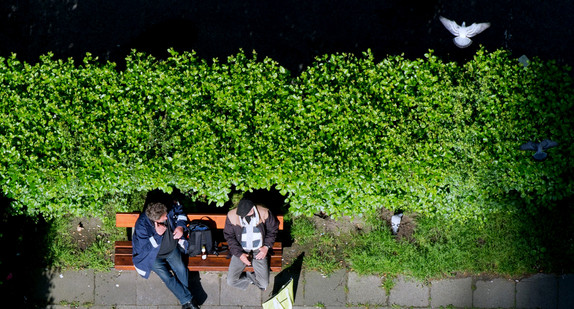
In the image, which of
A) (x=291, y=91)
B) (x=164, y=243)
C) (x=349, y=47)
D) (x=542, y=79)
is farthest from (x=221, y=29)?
(x=542, y=79)

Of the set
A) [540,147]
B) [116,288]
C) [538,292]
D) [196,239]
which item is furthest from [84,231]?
[538,292]

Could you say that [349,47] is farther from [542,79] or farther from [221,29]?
[542,79]

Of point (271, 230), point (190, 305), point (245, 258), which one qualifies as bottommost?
point (190, 305)

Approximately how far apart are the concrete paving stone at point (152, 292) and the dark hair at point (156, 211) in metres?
1.41

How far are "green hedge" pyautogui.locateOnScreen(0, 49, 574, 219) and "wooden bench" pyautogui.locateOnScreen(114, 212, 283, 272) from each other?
45.5 inches

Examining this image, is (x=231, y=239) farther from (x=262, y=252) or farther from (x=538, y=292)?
(x=538, y=292)

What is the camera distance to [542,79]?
674 cm

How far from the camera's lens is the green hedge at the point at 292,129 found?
6.71 m

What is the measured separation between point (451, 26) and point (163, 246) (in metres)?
5.25

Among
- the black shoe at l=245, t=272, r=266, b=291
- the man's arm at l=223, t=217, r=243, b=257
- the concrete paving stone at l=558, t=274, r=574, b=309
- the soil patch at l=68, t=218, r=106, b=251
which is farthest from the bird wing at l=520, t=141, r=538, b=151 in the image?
the soil patch at l=68, t=218, r=106, b=251

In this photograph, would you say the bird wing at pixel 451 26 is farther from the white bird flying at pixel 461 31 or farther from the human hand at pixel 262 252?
the human hand at pixel 262 252

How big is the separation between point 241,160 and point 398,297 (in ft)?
11.2

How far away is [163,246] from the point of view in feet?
25.3

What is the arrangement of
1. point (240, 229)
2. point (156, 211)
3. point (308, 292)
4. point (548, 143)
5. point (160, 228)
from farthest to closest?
point (308, 292), point (240, 229), point (160, 228), point (156, 211), point (548, 143)
